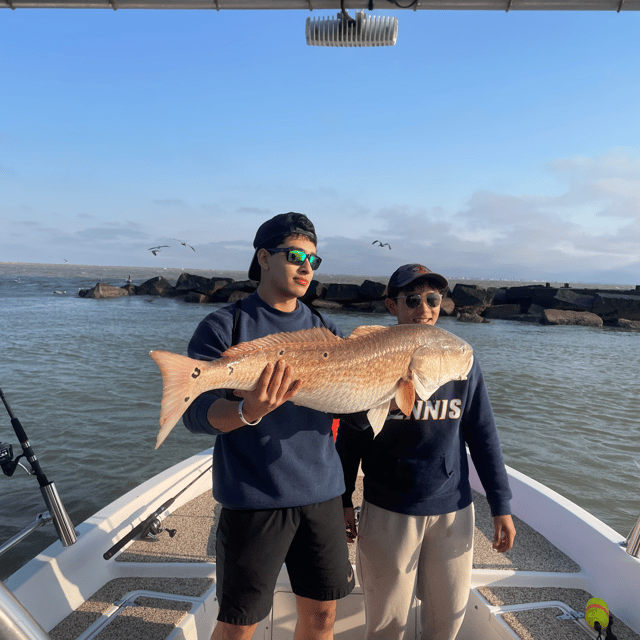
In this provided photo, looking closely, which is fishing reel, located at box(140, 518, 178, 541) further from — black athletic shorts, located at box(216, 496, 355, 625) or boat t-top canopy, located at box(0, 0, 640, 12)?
boat t-top canopy, located at box(0, 0, 640, 12)

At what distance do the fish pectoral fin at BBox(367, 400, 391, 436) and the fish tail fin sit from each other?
38.6 inches

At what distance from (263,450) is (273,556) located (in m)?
0.56

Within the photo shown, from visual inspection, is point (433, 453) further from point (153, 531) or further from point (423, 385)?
point (153, 531)

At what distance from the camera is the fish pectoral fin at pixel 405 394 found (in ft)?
8.01

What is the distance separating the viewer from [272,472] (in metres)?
2.32

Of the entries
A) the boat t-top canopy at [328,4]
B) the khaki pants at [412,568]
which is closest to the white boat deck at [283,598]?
the khaki pants at [412,568]

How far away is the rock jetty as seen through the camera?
35656 mm

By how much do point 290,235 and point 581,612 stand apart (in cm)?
350

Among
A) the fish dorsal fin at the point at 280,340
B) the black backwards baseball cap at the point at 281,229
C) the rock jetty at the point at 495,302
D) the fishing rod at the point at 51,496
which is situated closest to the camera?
the fish dorsal fin at the point at 280,340

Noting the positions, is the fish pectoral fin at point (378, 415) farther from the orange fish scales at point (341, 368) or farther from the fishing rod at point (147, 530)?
the fishing rod at point (147, 530)

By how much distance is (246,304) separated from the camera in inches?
102

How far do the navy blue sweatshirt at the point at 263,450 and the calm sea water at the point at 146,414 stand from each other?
453 centimetres

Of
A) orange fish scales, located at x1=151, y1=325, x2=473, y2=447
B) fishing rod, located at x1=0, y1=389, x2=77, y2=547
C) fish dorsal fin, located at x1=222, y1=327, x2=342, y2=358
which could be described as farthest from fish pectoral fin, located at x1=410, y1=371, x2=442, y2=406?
fishing rod, located at x1=0, y1=389, x2=77, y2=547

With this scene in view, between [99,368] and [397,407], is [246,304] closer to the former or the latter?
[397,407]
